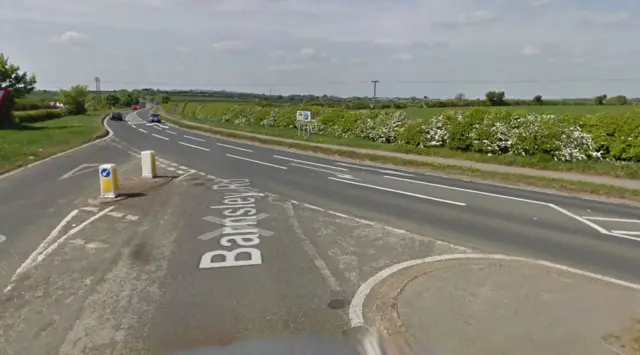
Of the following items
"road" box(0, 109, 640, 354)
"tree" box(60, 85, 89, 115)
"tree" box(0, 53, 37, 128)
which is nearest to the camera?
"road" box(0, 109, 640, 354)

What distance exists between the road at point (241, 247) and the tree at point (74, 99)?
64.9 meters

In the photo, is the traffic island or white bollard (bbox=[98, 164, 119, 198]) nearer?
the traffic island

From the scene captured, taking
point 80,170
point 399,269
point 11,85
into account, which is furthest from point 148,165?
point 11,85

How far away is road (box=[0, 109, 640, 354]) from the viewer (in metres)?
4.41

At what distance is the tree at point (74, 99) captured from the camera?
6957cm

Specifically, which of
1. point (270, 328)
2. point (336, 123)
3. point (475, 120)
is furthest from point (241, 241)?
point (336, 123)

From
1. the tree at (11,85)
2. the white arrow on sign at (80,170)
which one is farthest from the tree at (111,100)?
the white arrow on sign at (80,170)

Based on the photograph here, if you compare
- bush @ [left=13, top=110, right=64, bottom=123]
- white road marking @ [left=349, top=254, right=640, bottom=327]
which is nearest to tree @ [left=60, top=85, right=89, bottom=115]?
bush @ [left=13, top=110, right=64, bottom=123]

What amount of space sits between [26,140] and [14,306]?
24.9 metres

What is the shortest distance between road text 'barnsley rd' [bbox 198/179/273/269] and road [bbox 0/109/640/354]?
1.3 inches

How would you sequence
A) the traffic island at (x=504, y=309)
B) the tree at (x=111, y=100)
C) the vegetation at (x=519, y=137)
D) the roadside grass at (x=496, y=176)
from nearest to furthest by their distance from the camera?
the traffic island at (x=504, y=309), the roadside grass at (x=496, y=176), the vegetation at (x=519, y=137), the tree at (x=111, y=100)

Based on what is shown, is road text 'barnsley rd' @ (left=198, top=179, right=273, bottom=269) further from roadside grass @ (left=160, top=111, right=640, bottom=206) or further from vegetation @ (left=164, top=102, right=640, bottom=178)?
vegetation @ (left=164, top=102, right=640, bottom=178)

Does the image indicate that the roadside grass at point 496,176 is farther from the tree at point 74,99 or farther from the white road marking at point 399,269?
the tree at point 74,99

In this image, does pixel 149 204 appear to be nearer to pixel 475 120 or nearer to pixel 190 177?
pixel 190 177
